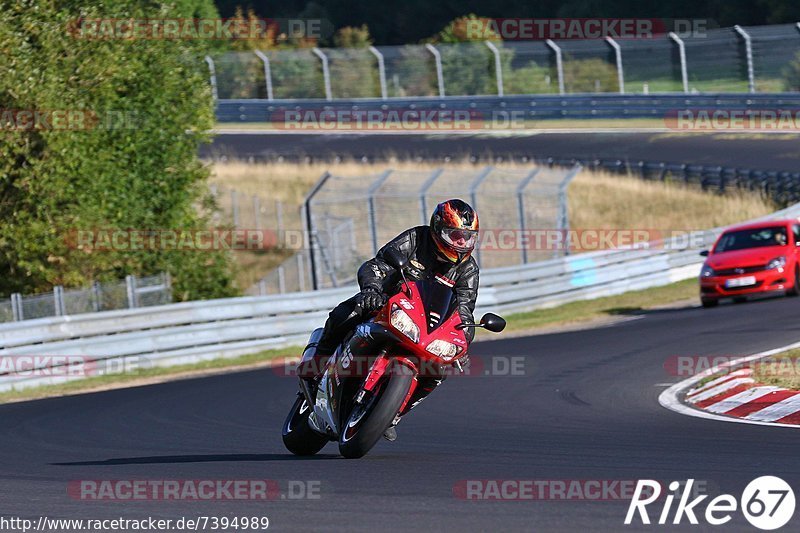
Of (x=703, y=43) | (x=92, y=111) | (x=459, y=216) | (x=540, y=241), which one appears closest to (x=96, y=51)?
(x=92, y=111)

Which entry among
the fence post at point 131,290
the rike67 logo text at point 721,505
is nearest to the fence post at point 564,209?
the fence post at point 131,290

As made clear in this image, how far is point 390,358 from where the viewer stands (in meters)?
8.41

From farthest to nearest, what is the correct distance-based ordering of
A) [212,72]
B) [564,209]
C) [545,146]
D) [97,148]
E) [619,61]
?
[619,61]
[545,146]
[212,72]
[564,209]
[97,148]

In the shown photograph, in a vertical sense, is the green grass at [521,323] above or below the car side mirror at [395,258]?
below

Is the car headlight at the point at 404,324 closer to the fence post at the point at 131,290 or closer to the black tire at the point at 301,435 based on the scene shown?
the black tire at the point at 301,435

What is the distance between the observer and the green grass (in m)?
18.0

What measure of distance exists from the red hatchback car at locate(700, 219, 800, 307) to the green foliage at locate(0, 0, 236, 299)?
10.7 metres

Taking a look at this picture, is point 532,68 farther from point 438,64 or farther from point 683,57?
point 683,57

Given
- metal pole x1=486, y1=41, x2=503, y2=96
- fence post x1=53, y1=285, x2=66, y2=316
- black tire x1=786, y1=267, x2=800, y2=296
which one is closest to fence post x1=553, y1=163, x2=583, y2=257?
black tire x1=786, y1=267, x2=800, y2=296

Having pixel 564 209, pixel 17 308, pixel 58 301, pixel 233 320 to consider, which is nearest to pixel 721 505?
pixel 17 308

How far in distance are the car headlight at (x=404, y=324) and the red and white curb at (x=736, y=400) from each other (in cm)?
321

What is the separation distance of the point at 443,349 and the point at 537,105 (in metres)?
40.3

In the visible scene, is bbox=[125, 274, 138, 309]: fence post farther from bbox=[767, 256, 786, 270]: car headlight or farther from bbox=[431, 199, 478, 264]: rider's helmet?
bbox=[431, 199, 478, 264]: rider's helmet

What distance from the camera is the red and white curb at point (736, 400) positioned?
10555mm
